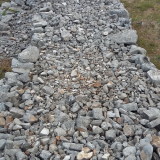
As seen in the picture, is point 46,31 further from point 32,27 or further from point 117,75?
point 117,75

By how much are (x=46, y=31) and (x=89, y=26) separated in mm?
1662

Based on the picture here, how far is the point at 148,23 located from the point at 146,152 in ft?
29.6

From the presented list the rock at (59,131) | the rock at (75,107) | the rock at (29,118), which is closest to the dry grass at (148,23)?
the rock at (75,107)

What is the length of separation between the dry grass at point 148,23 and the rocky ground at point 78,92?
118cm

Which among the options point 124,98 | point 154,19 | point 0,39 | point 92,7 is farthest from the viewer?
point 154,19

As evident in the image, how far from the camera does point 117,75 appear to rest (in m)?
9.24

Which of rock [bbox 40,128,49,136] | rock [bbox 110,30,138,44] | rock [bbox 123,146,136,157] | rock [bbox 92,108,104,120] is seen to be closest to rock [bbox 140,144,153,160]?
rock [bbox 123,146,136,157]

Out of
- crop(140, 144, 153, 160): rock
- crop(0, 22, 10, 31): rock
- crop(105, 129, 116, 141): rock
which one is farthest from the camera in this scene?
crop(0, 22, 10, 31): rock

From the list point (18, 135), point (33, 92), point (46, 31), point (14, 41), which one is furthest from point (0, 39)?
point (18, 135)

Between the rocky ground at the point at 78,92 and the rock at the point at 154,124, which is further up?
the rock at the point at 154,124

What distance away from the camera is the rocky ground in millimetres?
6793

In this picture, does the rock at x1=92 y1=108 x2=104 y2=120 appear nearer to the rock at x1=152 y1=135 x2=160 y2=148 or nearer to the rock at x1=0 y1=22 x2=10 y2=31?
the rock at x1=152 y1=135 x2=160 y2=148

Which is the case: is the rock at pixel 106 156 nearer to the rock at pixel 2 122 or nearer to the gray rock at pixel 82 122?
the gray rock at pixel 82 122

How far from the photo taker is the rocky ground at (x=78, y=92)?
6793 mm
